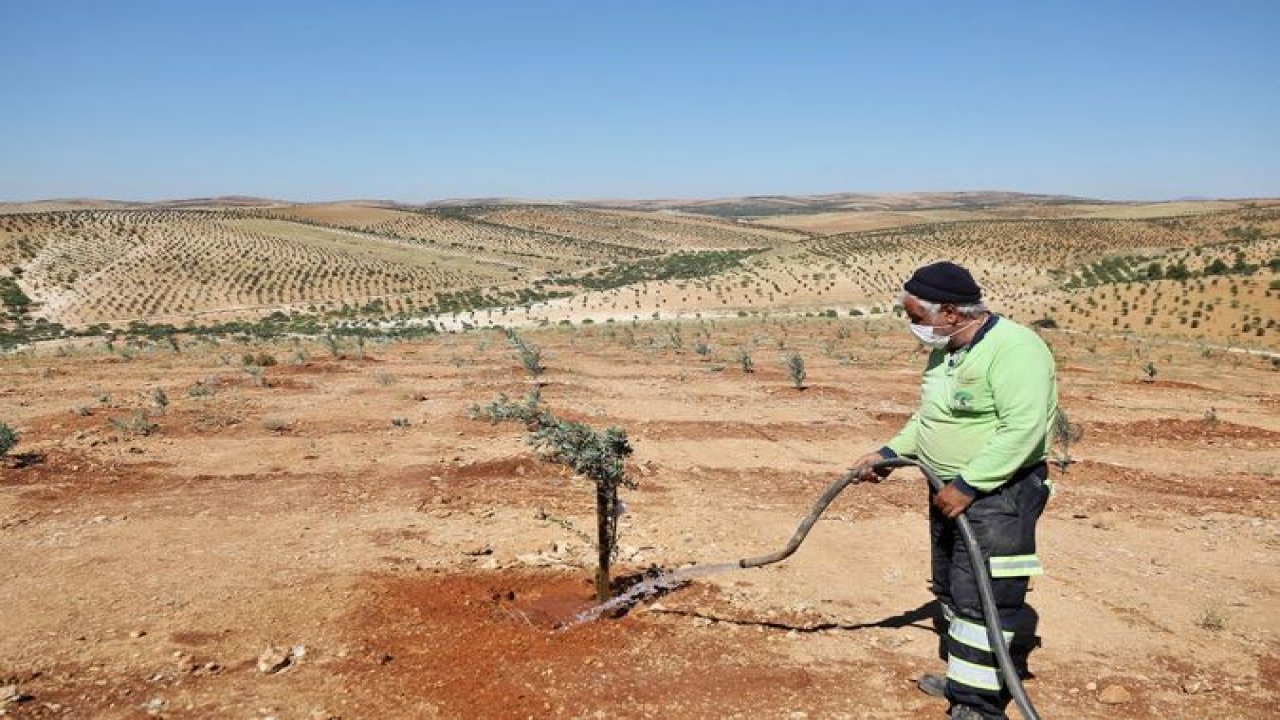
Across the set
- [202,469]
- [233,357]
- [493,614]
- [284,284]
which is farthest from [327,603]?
[284,284]

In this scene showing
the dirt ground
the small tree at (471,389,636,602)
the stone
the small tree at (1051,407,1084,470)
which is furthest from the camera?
the small tree at (1051,407,1084,470)

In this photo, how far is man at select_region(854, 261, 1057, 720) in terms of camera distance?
367 centimetres

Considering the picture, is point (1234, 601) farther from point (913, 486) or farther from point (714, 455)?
point (714, 455)

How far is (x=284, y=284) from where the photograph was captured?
5606 centimetres

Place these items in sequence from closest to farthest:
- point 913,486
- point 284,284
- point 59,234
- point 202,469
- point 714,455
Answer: point 913,486 → point 202,469 → point 714,455 → point 284,284 → point 59,234

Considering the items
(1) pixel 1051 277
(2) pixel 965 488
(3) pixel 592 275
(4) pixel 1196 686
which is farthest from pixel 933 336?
(3) pixel 592 275

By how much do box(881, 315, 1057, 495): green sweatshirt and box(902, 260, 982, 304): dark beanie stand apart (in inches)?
7.3

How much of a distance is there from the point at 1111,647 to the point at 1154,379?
15.7 metres

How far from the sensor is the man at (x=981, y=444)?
367cm

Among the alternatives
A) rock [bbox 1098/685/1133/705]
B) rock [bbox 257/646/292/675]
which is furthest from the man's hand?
rock [bbox 257/646/292/675]

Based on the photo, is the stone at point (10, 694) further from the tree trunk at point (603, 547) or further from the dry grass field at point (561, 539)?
the tree trunk at point (603, 547)

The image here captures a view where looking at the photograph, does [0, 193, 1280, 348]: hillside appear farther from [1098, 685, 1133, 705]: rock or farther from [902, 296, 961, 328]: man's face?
[902, 296, 961, 328]: man's face

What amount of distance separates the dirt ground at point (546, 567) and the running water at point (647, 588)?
3.8 inches

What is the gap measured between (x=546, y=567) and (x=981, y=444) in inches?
148
